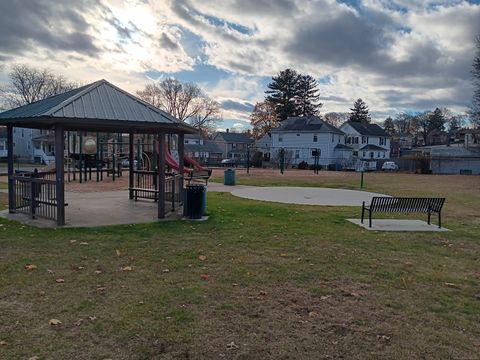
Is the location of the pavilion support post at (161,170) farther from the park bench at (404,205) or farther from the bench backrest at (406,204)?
the bench backrest at (406,204)

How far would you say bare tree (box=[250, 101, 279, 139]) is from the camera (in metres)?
77.4

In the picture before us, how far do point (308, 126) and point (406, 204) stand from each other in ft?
169

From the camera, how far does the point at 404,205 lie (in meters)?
9.93

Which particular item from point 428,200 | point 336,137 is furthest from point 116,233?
point 336,137

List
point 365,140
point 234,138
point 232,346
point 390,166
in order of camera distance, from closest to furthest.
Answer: point 232,346
point 390,166
point 365,140
point 234,138

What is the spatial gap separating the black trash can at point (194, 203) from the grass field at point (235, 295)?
1.58 metres

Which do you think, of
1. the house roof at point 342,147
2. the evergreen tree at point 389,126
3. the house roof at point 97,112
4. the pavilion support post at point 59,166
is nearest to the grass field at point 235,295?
the pavilion support post at point 59,166

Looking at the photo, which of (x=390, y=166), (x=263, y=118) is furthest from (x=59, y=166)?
(x=263, y=118)

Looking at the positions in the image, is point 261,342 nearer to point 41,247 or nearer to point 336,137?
point 41,247

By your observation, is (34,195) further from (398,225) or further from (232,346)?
(398,225)

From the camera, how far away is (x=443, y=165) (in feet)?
158

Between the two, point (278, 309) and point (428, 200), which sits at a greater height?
point (428, 200)

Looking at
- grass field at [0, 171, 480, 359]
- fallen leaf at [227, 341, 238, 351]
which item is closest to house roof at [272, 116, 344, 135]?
grass field at [0, 171, 480, 359]

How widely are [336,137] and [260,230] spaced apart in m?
54.2
